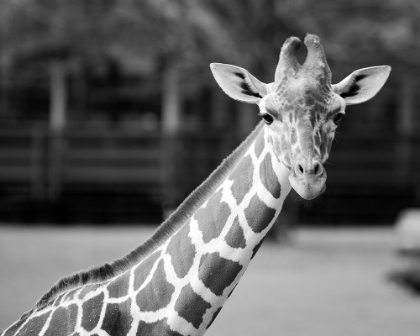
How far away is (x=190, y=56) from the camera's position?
13453 millimetres

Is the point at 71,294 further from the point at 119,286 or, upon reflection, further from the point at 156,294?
the point at 156,294

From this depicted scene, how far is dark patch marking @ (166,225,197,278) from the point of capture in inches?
127

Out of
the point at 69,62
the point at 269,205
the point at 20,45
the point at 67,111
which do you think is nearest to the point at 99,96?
the point at 67,111

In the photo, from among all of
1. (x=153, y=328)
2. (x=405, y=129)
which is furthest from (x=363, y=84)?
(x=405, y=129)

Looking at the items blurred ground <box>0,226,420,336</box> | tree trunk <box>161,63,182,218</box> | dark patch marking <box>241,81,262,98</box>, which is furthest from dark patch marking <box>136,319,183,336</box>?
tree trunk <box>161,63,182,218</box>

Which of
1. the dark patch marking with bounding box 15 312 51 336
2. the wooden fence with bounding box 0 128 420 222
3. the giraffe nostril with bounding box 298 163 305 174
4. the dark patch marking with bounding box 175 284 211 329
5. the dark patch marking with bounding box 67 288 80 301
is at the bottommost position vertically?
the wooden fence with bounding box 0 128 420 222

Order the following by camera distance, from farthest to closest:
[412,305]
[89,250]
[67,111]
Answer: [67,111]
[89,250]
[412,305]

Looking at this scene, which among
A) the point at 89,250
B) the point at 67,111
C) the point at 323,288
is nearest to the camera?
the point at 323,288

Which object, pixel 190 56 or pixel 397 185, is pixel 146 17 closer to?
pixel 190 56

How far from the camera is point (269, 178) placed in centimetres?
315

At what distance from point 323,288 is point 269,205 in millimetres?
7505

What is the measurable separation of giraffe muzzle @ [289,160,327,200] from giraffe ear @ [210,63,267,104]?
0.48 meters

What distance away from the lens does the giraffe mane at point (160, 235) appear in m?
3.38

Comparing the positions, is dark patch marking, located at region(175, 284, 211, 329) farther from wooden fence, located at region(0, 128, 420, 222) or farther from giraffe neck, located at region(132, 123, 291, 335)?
wooden fence, located at region(0, 128, 420, 222)
